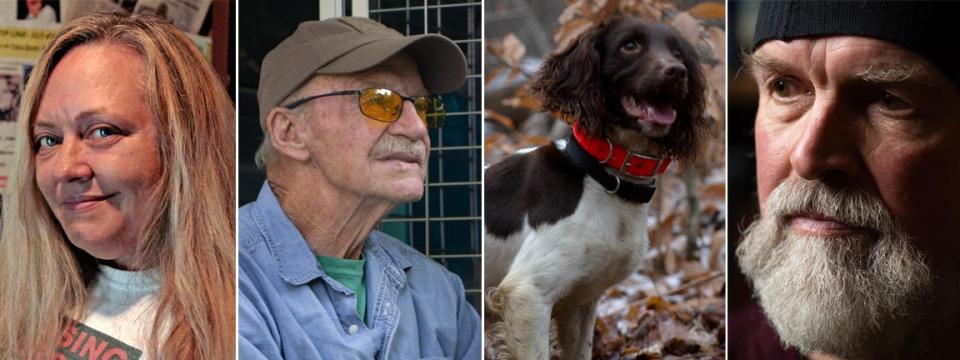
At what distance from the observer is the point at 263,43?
421 cm

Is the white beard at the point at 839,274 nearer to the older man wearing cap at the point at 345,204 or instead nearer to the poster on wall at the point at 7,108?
the older man wearing cap at the point at 345,204

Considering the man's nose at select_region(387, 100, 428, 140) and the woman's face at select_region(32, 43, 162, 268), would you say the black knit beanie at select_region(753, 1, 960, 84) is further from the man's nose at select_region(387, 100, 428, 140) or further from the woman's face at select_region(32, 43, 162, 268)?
the woman's face at select_region(32, 43, 162, 268)

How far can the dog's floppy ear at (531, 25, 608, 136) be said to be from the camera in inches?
154

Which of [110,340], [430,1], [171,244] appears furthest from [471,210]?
[110,340]

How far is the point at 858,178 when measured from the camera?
3.74 meters

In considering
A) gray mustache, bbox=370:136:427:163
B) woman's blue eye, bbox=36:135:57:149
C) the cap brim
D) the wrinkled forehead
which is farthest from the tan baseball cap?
the wrinkled forehead

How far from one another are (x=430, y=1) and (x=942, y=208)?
179 centimetres

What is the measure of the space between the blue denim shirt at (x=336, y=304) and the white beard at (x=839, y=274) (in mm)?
1014

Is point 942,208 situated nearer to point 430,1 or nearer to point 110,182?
point 430,1

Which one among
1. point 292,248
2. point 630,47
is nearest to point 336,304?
point 292,248

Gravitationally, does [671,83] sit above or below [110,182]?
above

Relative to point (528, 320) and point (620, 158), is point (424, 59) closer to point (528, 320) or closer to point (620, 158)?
point (620, 158)

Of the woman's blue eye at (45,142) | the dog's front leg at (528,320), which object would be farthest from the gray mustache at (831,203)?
the woman's blue eye at (45,142)

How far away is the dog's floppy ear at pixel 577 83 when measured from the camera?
154 inches
